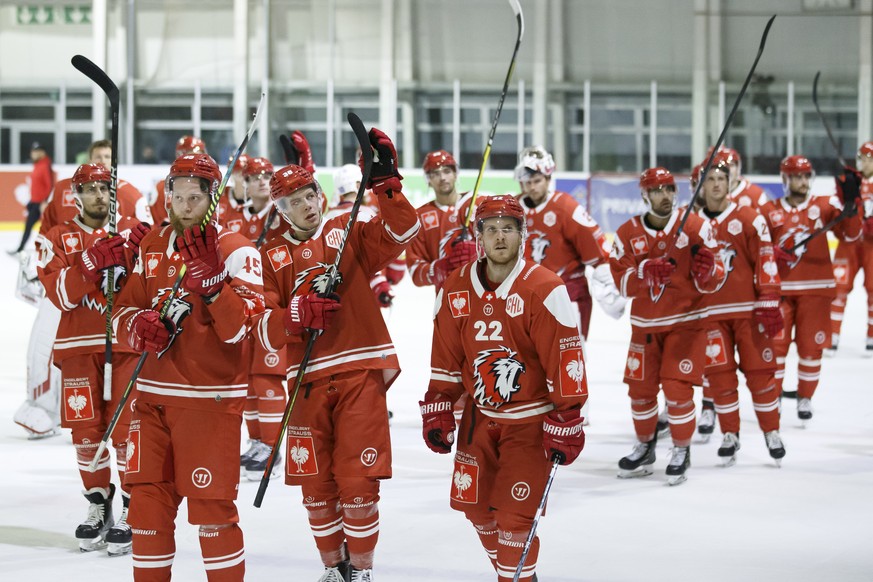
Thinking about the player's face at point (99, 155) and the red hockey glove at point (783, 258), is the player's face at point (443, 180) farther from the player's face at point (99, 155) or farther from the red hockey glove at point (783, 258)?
the red hockey glove at point (783, 258)

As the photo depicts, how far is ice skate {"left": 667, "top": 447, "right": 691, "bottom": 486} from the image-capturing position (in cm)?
548

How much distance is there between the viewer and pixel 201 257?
3.29 meters

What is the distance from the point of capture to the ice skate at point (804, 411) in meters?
6.80

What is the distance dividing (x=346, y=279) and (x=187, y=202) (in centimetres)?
57

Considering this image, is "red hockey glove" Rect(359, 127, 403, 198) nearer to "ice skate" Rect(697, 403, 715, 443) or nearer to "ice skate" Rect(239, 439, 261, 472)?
"ice skate" Rect(239, 439, 261, 472)

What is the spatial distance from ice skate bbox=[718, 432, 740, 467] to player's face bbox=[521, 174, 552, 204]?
5.01 ft

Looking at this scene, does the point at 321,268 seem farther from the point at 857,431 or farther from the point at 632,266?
the point at 857,431

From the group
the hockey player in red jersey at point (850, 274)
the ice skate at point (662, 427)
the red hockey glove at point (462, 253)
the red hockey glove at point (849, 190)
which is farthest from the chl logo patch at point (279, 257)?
the hockey player in red jersey at point (850, 274)

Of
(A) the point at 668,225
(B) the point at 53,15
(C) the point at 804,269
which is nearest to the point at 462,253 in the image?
(A) the point at 668,225

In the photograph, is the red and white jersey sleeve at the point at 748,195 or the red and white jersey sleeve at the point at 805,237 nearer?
the red and white jersey sleeve at the point at 805,237

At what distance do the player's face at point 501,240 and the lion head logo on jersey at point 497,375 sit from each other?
26 cm

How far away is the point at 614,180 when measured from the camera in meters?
Result: 14.7

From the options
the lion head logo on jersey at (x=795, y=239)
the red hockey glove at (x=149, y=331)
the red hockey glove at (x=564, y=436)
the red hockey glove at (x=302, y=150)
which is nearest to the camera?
the red hockey glove at (x=564, y=436)

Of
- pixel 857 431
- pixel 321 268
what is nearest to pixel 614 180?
pixel 857 431
